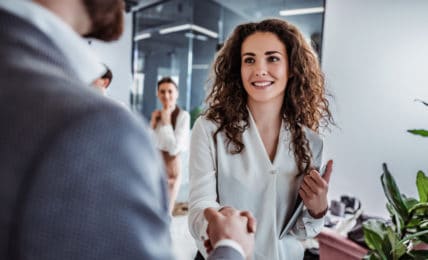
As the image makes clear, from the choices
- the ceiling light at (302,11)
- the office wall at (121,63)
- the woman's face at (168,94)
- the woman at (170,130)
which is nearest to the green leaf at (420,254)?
the woman at (170,130)

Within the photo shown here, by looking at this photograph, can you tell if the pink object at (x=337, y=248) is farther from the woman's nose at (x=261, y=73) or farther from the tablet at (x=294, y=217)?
the woman's nose at (x=261, y=73)

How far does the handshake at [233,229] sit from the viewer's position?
72cm

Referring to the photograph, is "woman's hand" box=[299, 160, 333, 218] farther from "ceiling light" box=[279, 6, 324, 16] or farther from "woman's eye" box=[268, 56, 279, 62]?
"ceiling light" box=[279, 6, 324, 16]

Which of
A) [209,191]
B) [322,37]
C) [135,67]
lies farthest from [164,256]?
[135,67]

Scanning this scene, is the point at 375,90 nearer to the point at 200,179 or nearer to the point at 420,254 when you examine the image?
the point at 420,254

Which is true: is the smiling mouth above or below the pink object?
above

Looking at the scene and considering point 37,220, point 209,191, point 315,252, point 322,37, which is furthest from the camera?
point 322,37

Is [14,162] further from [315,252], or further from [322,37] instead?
[322,37]

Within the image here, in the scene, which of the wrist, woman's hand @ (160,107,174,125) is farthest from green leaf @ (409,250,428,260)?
woman's hand @ (160,107,174,125)

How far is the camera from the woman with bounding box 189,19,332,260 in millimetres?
1313

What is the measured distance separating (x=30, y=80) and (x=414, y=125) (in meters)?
3.50

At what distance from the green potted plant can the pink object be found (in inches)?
48.4

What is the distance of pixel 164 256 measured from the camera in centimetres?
46

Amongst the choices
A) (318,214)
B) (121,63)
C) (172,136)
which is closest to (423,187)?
(318,214)
